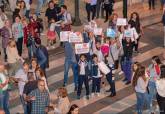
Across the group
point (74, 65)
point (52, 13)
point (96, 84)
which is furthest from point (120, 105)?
point (52, 13)

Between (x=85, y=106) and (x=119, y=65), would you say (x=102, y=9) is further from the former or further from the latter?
(x=85, y=106)

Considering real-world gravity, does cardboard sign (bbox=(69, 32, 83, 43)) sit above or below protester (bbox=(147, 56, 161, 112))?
above

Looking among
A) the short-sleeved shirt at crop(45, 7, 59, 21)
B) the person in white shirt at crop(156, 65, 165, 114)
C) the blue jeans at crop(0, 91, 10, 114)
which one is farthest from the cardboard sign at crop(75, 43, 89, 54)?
the short-sleeved shirt at crop(45, 7, 59, 21)

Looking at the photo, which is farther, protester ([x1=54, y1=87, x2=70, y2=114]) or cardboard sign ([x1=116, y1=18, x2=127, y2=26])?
cardboard sign ([x1=116, y1=18, x2=127, y2=26])

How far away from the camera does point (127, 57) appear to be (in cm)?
1784

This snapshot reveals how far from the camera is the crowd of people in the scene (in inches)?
532

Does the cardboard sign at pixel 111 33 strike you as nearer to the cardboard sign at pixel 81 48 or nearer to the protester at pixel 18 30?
the cardboard sign at pixel 81 48

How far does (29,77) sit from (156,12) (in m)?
13.1

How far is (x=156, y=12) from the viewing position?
2591cm

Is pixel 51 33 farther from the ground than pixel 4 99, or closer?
farther from the ground

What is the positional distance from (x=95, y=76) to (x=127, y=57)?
2049 mm

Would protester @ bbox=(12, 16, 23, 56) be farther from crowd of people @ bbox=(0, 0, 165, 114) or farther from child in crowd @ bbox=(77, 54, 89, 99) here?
child in crowd @ bbox=(77, 54, 89, 99)

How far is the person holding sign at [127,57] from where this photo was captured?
17.5m

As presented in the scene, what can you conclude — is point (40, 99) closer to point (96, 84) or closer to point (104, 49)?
point (96, 84)
